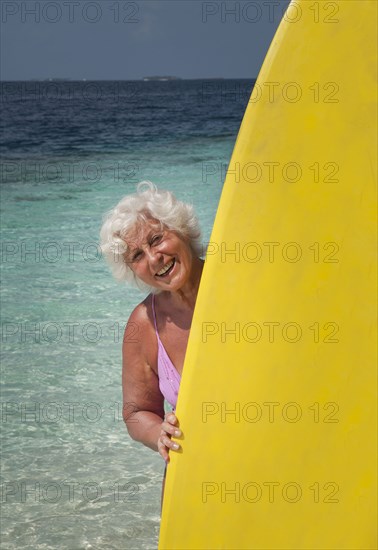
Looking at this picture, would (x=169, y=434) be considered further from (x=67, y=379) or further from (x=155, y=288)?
(x=67, y=379)

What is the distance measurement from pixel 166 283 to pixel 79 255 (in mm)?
6167

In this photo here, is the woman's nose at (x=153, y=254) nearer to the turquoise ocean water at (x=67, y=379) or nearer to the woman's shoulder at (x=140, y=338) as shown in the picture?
the woman's shoulder at (x=140, y=338)

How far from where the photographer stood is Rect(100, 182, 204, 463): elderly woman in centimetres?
192

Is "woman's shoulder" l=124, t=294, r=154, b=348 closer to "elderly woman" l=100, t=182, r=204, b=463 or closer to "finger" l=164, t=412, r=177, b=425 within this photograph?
"elderly woman" l=100, t=182, r=204, b=463

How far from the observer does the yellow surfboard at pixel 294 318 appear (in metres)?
1.58

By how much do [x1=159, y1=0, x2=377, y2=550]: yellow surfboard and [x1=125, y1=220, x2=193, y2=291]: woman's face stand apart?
0.26m

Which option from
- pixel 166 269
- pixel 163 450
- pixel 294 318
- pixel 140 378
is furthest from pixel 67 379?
pixel 294 318

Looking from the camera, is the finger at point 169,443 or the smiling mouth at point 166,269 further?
the smiling mouth at point 166,269

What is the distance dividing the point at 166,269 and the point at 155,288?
124 mm

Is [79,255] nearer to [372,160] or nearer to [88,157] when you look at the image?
[372,160]

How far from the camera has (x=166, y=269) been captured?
6.41 feet

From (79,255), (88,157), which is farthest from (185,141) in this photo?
(79,255)

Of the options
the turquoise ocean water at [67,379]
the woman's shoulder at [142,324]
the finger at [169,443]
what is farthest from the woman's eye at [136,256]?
the turquoise ocean water at [67,379]

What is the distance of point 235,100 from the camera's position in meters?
50.2
